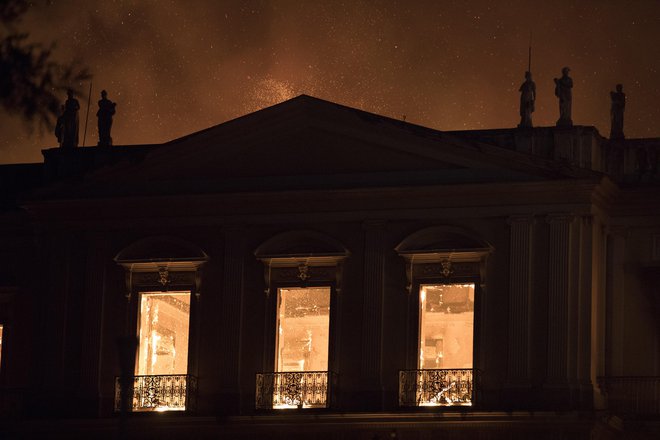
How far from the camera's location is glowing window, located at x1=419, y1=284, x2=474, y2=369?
1356 inches

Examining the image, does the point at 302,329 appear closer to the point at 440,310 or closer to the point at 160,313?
the point at 440,310

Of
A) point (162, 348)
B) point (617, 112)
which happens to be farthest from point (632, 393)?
point (162, 348)

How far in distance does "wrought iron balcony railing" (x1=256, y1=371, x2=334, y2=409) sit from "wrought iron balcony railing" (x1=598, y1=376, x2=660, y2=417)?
5.18 meters

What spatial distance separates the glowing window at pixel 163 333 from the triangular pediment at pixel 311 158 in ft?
7.09

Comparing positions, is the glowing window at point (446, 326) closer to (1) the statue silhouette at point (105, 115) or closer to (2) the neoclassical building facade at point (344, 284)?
(2) the neoclassical building facade at point (344, 284)

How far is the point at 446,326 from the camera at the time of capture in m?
34.6

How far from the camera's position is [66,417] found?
35938 millimetres

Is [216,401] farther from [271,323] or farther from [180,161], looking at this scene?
[180,161]

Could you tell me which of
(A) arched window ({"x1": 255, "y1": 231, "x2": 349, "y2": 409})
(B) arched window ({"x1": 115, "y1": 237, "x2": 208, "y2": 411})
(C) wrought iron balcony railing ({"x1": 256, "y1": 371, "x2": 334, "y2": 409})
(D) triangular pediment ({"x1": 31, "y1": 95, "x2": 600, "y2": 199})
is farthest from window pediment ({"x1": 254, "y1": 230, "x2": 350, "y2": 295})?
(C) wrought iron balcony railing ({"x1": 256, "y1": 371, "x2": 334, "y2": 409})

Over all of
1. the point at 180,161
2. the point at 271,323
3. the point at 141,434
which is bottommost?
the point at 141,434

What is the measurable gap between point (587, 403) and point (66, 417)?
400 inches

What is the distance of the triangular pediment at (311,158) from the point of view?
3459cm

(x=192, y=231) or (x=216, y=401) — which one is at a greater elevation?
(x=192, y=231)

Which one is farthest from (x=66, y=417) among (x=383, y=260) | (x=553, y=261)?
(x=553, y=261)
